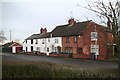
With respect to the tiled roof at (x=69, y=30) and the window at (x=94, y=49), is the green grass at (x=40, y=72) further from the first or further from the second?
the tiled roof at (x=69, y=30)

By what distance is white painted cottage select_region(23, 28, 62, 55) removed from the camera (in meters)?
18.4

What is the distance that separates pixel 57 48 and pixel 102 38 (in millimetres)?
13199

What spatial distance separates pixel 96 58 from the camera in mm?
12570

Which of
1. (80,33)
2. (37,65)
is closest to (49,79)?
(37,65)

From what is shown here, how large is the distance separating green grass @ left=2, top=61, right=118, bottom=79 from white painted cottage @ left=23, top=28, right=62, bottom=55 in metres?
13.5

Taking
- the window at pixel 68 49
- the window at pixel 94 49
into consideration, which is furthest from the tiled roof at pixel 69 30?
the window at pixel 94 49

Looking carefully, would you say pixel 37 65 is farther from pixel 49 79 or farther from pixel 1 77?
pixel 1 77

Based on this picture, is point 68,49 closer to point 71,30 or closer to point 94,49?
point 71,30

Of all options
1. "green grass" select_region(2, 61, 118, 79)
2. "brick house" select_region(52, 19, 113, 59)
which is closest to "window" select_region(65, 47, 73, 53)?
"brick house" select_region(52, 19, 113, 59)

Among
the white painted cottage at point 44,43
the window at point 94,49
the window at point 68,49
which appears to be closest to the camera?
the window at point 94,49

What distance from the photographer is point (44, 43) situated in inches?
787

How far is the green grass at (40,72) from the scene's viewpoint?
143 inches

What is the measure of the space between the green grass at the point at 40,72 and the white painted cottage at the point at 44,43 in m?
13.5

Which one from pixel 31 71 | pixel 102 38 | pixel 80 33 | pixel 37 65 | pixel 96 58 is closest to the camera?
pixel 31 71
